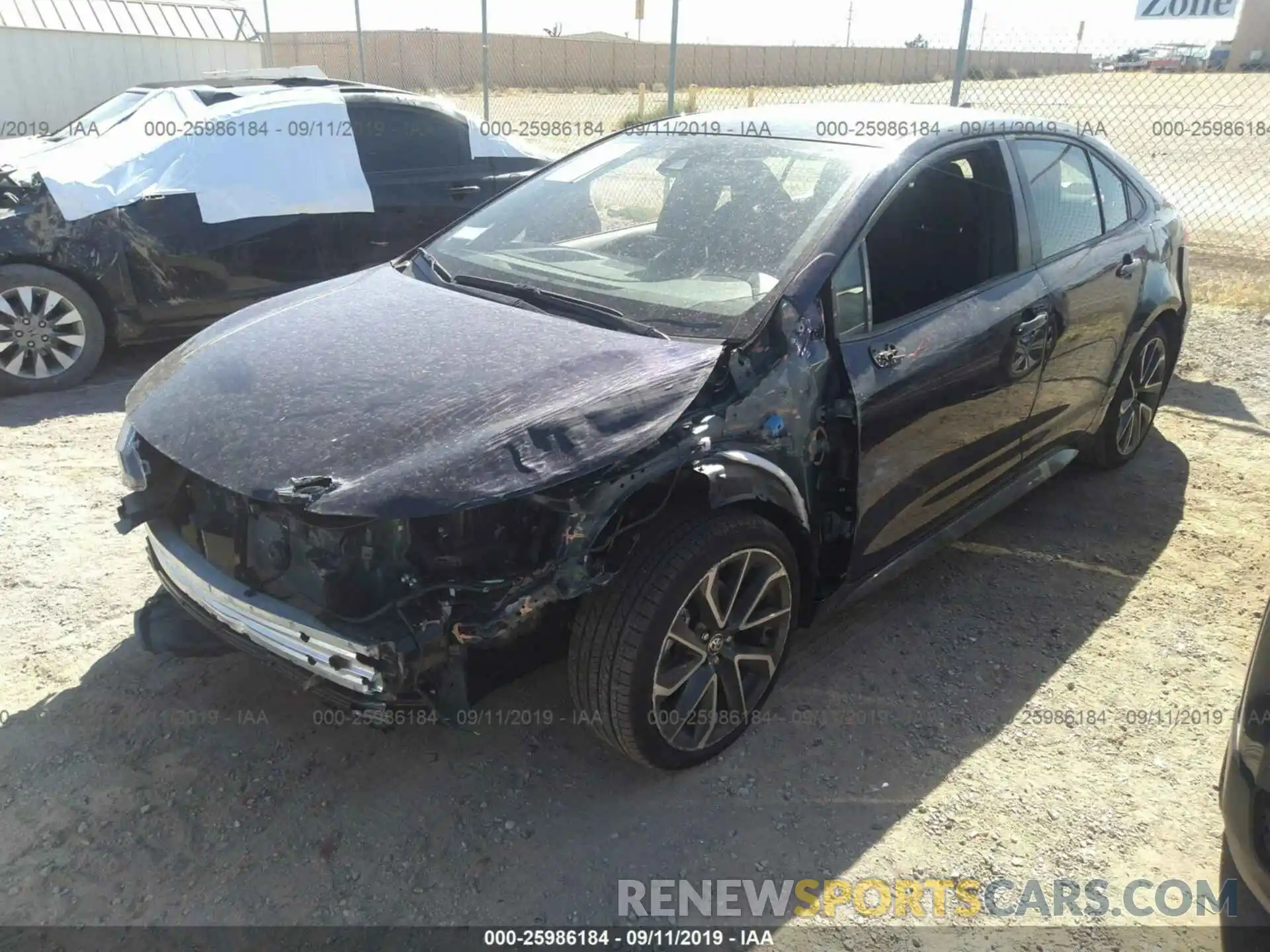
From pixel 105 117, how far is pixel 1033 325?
641 cm

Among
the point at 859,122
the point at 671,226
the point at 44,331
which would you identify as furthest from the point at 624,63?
the point at 671,226

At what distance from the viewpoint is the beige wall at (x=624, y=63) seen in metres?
31.0

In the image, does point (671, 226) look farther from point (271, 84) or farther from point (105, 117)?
point (105, 117)

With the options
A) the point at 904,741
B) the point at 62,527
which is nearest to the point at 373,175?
the point at 62,527

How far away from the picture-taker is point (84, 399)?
532cm

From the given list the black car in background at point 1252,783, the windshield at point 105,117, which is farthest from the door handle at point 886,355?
the windshield at point 105,117

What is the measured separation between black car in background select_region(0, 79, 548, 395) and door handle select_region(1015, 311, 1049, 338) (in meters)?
4.13

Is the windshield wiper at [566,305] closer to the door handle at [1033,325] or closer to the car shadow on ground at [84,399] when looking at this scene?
the door handle at [1033,325]

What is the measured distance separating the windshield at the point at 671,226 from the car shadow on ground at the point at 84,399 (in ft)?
9.14

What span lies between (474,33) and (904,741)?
36.2 metres

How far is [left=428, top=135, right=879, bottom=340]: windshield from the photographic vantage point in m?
2.73

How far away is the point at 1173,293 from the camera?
4.35 metres

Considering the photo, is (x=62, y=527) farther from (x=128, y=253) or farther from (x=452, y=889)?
(x=452, y=889)

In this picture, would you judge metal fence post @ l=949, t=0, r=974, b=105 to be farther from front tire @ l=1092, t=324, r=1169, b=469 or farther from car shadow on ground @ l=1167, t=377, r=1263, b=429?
front tire @ l=1092, t=324, r=1169, b=469
